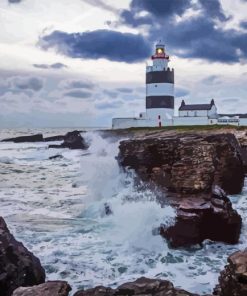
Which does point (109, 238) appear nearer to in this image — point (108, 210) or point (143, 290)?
point (108, 210)

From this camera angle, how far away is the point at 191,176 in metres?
10.3

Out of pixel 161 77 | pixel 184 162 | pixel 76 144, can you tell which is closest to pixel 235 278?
pixel 184 162

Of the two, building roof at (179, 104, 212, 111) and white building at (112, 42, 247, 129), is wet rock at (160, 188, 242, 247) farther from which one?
building roof at (179, 104, 212, 111)

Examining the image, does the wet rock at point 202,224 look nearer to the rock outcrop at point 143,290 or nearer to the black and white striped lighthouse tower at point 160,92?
the rock outcrop at point 143,290

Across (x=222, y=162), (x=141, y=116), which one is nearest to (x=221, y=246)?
(x=222, y=162)

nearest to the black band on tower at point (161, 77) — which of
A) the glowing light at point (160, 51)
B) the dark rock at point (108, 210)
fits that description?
the glowing light at point (160, 51)

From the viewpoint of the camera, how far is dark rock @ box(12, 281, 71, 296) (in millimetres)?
5023

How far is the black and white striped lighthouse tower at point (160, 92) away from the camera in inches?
1634

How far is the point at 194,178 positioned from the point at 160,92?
3224 centimetres

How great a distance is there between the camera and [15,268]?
20.1ft

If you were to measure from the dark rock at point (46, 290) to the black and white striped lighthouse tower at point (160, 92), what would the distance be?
120 feet

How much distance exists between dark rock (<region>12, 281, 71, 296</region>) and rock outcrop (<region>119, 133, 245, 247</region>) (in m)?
3.78

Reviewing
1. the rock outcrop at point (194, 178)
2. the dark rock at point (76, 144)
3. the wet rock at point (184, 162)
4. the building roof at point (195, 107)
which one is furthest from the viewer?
the dark rock at point (76, 144)

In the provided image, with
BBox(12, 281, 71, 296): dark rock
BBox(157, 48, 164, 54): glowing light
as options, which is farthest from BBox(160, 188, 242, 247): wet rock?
BBox(157, 48, 164, 54): glowing light
